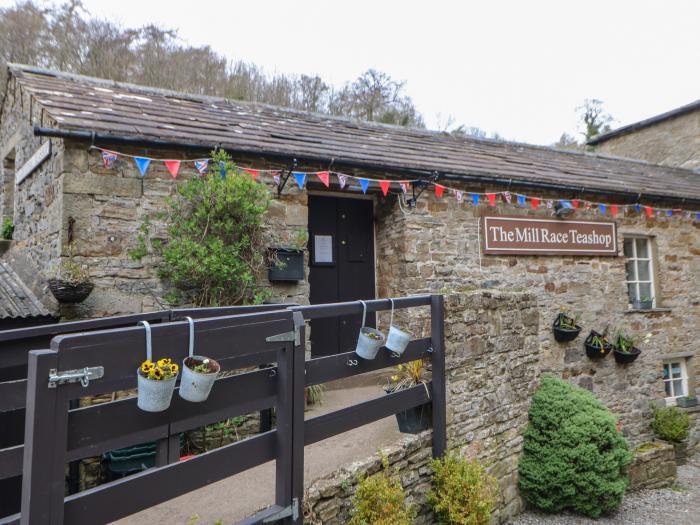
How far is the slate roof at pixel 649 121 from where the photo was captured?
11391 mm

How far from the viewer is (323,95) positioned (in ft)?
51.2

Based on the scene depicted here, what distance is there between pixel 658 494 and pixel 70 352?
6805 mm

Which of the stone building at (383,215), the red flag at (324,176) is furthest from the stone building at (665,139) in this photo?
the red flag at (324,176)

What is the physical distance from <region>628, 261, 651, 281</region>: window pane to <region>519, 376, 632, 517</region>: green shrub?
468 centimetres

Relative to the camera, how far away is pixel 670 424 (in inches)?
300

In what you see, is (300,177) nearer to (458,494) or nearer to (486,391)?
(486,391)

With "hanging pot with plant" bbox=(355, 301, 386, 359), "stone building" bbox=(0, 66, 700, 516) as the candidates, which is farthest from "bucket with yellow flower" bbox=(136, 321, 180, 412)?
"stone building" bbox=(0, 66, 700, 516)

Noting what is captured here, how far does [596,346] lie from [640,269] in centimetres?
223

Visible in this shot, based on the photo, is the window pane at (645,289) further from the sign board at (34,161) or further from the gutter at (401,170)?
the sign board at (34,161)

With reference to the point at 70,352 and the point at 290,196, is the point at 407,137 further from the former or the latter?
the point at 70,352

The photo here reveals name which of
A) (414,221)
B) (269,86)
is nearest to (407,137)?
(414,221)

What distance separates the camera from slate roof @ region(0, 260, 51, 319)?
420 centimetres

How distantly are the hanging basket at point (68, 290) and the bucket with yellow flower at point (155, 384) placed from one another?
105 inches

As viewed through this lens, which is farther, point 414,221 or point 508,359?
point 414,221
